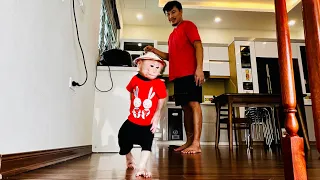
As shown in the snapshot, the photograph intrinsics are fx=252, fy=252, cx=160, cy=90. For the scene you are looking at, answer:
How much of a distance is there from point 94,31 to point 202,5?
10.0 ft

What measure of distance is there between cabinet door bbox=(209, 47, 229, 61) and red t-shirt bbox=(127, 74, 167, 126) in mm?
4850

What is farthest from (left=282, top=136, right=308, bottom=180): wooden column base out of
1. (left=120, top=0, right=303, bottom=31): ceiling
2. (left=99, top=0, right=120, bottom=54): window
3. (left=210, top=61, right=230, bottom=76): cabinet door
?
(left=210, top=61, right=230, bottom=76): cabinet door

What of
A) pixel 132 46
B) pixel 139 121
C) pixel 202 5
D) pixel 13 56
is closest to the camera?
pixel 13 56

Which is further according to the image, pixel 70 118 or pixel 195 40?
pixel 195 40

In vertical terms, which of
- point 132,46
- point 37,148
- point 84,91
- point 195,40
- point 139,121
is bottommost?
point 37,148

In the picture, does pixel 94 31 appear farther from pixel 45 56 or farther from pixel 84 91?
pixel 45 56

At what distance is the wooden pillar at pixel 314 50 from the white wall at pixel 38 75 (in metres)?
0.92

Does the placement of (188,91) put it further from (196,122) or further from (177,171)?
(177,171)

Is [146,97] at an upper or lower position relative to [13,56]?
lower

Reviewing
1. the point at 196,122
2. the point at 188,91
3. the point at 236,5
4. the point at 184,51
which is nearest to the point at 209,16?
the point at 236,5

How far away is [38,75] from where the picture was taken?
3.60ft

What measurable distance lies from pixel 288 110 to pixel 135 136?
61cm

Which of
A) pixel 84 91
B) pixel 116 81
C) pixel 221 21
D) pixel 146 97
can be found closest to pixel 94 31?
pixel 116 81

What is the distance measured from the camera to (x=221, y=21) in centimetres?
559
